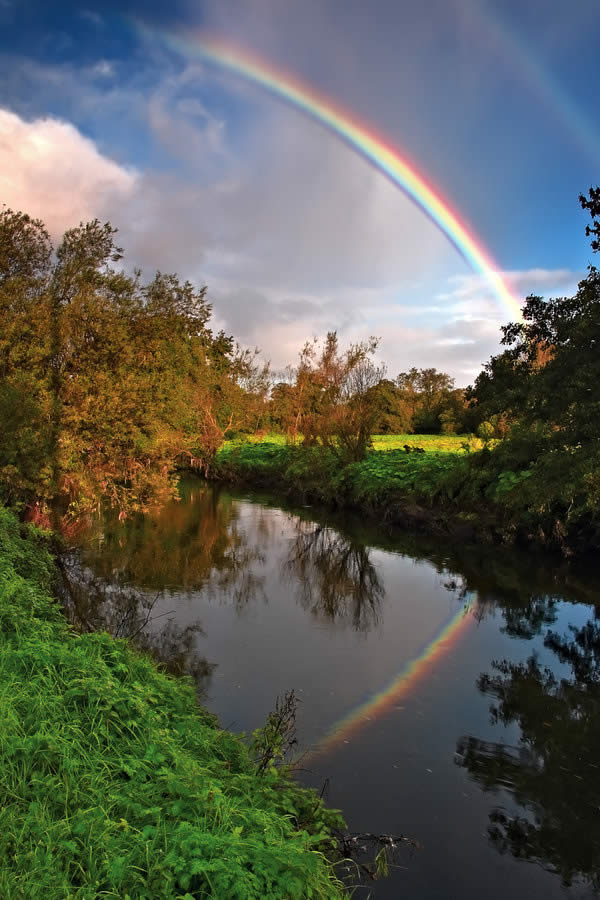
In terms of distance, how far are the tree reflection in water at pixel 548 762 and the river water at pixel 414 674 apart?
2cm

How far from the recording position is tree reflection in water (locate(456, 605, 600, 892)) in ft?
19.0

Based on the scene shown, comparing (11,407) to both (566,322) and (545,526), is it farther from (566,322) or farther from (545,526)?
(545,526)

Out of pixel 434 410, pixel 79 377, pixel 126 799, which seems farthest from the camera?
pixel 434 410

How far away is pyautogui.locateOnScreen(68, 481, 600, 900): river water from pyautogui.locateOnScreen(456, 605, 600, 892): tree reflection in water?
0.02m

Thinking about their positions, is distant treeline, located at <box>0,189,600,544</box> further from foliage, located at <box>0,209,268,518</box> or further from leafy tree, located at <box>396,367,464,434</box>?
leafy tree, located at <box>396,367,464,434</box>

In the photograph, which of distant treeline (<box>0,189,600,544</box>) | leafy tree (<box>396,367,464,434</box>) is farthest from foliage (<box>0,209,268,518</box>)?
leafy tree (<box>396,367,464,434</box>)

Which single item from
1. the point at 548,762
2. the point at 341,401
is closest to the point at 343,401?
the point at 341,401

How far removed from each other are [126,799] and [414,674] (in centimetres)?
693

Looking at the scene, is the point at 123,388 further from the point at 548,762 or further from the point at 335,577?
the point at 548,762

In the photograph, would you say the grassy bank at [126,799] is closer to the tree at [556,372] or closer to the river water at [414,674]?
the river water at [414,674]

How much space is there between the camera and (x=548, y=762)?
7.41 meters

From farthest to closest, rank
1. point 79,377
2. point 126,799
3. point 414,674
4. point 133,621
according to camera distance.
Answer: point 79,377
point 133,621
point 414,674
point 126,799

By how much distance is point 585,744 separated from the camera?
7.88 metres

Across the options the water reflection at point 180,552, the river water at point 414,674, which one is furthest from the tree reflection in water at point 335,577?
the water reflection at point 180,552
